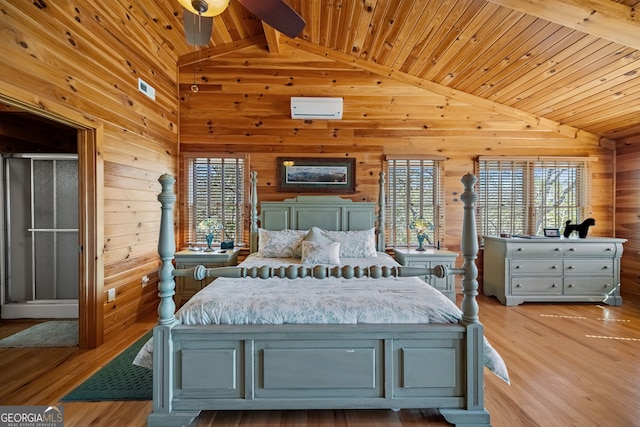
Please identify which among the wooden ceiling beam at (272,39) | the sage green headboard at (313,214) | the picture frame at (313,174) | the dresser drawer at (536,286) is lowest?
the dresser drawer at (536,286)

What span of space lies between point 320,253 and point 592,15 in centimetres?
303

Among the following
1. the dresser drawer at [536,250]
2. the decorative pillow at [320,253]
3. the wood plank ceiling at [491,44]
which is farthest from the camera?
the dresser drawer at [536,250]

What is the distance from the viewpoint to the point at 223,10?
2.07 meters

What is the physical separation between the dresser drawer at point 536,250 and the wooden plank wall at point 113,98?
4581 millimetres

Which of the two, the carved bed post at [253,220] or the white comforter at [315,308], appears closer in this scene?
the white comforter at [315,308]

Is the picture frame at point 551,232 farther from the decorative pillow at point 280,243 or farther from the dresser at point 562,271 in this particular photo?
the decorative pillow at point 280,243

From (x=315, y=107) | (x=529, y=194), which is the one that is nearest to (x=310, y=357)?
→ (x=315, y=107)

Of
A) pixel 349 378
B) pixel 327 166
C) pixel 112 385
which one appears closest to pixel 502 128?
pixel 327 166

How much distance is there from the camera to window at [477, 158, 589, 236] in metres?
4.25

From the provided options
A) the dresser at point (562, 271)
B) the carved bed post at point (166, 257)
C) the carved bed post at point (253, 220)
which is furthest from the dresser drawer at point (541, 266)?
the carved bed post at point (166, 257)

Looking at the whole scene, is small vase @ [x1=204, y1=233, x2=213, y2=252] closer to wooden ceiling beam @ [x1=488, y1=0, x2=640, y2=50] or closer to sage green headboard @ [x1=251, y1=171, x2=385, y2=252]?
sage green headboard @ [x1=251, y1=171, x2=385, y2=252]

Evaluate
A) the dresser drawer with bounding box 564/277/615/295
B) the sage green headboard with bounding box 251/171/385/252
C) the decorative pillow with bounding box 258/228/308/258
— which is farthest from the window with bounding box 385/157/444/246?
the dresser drawer with bounding box 564/277/615/295

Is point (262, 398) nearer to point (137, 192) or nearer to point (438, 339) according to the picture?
point (438, 339)

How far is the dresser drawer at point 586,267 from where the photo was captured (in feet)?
12.4
